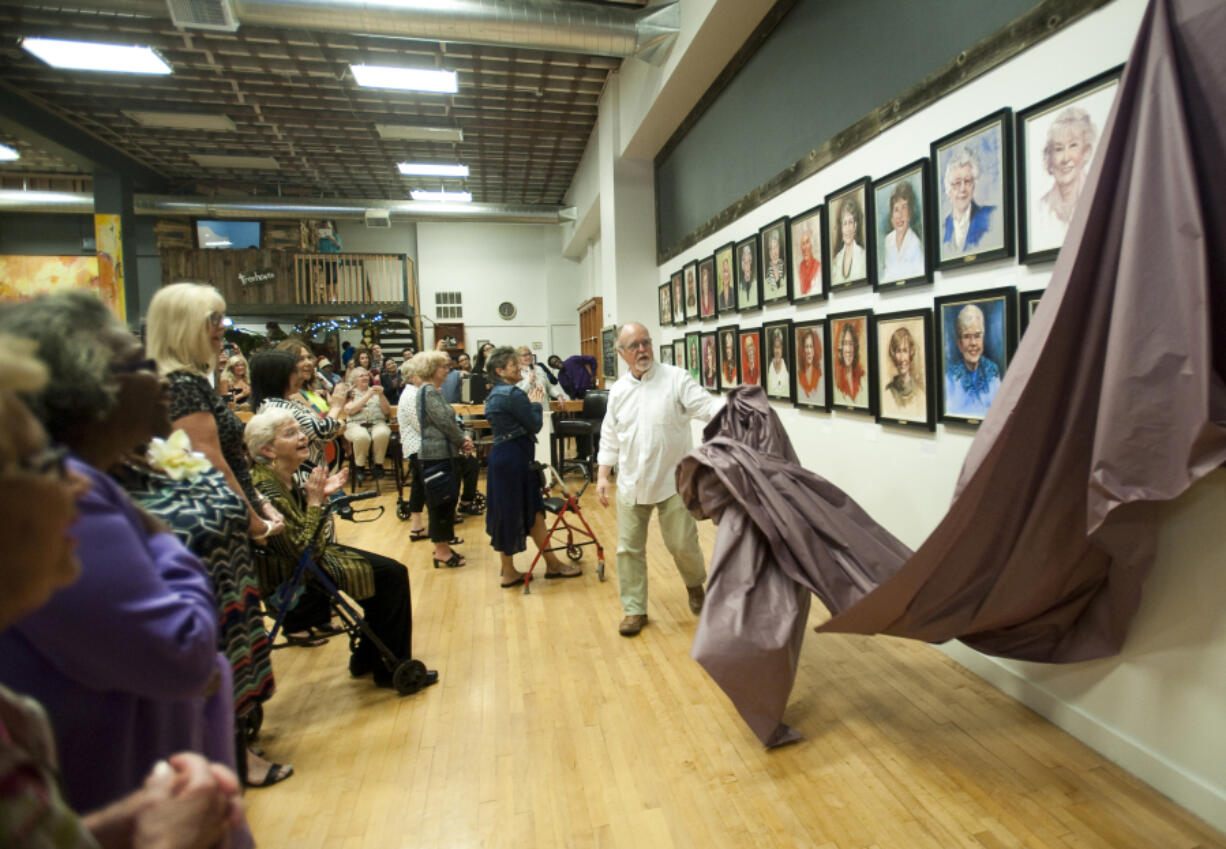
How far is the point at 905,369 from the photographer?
10.9 feet

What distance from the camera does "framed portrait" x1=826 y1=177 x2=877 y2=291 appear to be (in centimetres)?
361

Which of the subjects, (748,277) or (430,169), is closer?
(748,277)

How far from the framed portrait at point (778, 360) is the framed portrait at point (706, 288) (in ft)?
4.03

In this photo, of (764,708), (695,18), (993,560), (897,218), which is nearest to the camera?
(993,560)

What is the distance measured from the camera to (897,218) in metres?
3.33

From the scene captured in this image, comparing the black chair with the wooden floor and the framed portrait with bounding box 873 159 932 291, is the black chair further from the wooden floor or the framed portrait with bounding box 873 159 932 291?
the framed portrait with bounding box 873 159 932 291

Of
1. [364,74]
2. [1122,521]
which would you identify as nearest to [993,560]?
[1122,521]

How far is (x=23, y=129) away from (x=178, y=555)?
1065 cm

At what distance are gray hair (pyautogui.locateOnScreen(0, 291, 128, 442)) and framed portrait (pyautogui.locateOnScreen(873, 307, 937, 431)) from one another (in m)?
3.14

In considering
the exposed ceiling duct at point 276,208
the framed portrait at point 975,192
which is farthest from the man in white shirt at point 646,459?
the exposed ceiling duct at point 276,208

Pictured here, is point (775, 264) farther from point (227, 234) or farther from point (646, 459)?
point (227, 234)

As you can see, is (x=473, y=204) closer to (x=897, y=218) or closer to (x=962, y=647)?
(x=897, y=218)

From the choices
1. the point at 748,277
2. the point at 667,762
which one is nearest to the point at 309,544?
the point at 667,762

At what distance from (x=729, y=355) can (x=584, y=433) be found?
271 cm
